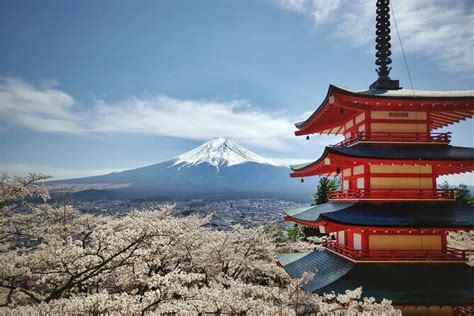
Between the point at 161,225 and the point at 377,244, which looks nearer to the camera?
the point at 161,225

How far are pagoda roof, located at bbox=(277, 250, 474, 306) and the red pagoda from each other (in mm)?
26

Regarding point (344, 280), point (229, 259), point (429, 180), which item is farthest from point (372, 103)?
point (229, 259)

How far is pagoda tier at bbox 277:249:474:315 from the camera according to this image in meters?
8.83

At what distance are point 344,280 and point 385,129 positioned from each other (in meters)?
5.25

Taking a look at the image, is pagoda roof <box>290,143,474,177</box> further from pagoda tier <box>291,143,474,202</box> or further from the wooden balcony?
the wooden balcony

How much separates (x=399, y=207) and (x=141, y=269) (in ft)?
28.3

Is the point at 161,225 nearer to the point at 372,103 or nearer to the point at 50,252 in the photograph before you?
the point at 50,252

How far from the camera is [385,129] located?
11.8m

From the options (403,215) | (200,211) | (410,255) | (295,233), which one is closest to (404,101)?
(403,215)

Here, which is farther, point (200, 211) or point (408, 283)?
point (200, 211)

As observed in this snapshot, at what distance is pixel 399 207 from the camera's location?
35.6 ft

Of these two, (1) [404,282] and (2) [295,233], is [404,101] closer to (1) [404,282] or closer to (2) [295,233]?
(1) [404,282]

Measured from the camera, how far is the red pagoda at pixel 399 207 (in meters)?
9.65

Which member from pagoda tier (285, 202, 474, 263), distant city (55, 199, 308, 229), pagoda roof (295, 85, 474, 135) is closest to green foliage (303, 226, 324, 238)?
distant city (55, 199, 308, 229)
